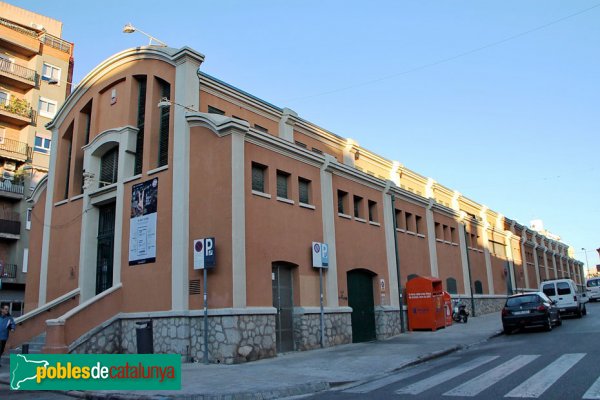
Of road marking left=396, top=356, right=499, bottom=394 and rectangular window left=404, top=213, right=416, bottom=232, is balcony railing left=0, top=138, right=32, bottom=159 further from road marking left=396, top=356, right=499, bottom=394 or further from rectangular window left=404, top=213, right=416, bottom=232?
road marking left=396, top=356, right=499, bottom=394

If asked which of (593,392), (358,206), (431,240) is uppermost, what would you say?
(358,206)

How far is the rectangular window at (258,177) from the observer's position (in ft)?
54.8

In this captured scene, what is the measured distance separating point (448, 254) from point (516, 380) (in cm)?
2167

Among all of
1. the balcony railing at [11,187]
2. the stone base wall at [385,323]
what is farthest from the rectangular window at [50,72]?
the stone base wall at [385,323]

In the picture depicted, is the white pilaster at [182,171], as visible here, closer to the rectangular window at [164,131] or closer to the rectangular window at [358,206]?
the rectangular window at [164,131]

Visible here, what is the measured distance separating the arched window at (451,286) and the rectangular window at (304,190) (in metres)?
14.2

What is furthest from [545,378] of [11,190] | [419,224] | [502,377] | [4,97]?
[4,97]

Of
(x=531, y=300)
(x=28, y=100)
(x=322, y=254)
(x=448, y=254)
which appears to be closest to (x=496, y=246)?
(x=448, y=254)

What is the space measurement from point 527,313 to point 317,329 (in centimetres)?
823

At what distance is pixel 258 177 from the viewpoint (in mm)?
16891

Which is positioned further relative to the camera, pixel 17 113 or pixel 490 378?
pixel 17 113

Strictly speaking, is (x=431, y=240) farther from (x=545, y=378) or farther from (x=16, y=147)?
(x=16, y=147)

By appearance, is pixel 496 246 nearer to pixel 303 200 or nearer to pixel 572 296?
pixel 572 296

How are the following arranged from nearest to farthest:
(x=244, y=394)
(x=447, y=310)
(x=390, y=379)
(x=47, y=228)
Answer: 1. (x=244, y=394)
2. (x=390, y=379)
3. (x=47, y=228)
4. (x=447, y=310)
